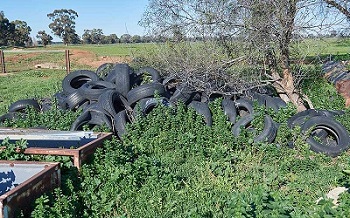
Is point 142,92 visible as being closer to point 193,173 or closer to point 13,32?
point 193,173

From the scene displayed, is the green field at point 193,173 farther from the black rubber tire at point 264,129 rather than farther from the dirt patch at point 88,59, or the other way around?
the dirt patch at point 88,59

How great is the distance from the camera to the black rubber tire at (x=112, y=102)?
7.36m

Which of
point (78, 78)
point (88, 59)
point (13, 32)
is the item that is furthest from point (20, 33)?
point (78, 78)

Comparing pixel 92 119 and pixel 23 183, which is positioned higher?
pixel 92 119

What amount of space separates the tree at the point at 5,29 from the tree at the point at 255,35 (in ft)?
214

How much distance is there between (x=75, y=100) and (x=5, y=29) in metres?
67.7

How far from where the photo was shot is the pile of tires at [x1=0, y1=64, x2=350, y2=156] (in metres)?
6.98

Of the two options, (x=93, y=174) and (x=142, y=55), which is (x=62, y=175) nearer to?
(x=93, y=174)

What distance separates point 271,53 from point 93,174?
5.68m

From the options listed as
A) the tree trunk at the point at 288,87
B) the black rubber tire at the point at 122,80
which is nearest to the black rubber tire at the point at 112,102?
the black rubber tire at the point at 122,80

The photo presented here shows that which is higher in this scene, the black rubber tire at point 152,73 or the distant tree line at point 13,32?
the distant tree line at point 13,32

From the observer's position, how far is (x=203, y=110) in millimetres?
7699

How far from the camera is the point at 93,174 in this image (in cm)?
489

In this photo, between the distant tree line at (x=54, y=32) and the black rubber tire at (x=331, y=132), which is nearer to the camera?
the black rubber tire at (x=331, y=132)
